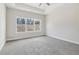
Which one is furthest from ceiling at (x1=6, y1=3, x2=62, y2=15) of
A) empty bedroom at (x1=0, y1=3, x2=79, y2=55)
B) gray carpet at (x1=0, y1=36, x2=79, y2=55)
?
gray carpet at (x1=0, y1=36, x2=79, y2=55)

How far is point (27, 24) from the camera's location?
7195 millimetres

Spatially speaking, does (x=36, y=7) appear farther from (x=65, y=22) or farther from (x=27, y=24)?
(x=65, y=22)

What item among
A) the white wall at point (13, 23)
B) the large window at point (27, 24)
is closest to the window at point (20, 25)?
the large window at point (27, 24)

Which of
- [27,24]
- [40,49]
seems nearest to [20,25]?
[27,24]

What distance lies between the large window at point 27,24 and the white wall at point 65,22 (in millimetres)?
1481

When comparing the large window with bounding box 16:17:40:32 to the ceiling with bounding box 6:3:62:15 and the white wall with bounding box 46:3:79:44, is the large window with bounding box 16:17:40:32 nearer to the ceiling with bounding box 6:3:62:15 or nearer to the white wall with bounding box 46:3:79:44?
the ceiling with bounding box 6:3:62:15

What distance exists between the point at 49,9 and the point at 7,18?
12.9ft

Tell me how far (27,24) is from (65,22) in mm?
3477

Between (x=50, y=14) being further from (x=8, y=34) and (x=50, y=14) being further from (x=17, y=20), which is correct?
(x=8, y=34)

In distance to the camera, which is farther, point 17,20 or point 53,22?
point 53,22

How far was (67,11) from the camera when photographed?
549cm

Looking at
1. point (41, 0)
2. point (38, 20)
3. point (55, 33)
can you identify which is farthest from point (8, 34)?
point (41, 0)

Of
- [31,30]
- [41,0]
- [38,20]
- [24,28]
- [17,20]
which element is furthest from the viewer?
[38,20]

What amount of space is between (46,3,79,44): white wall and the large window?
148cm
